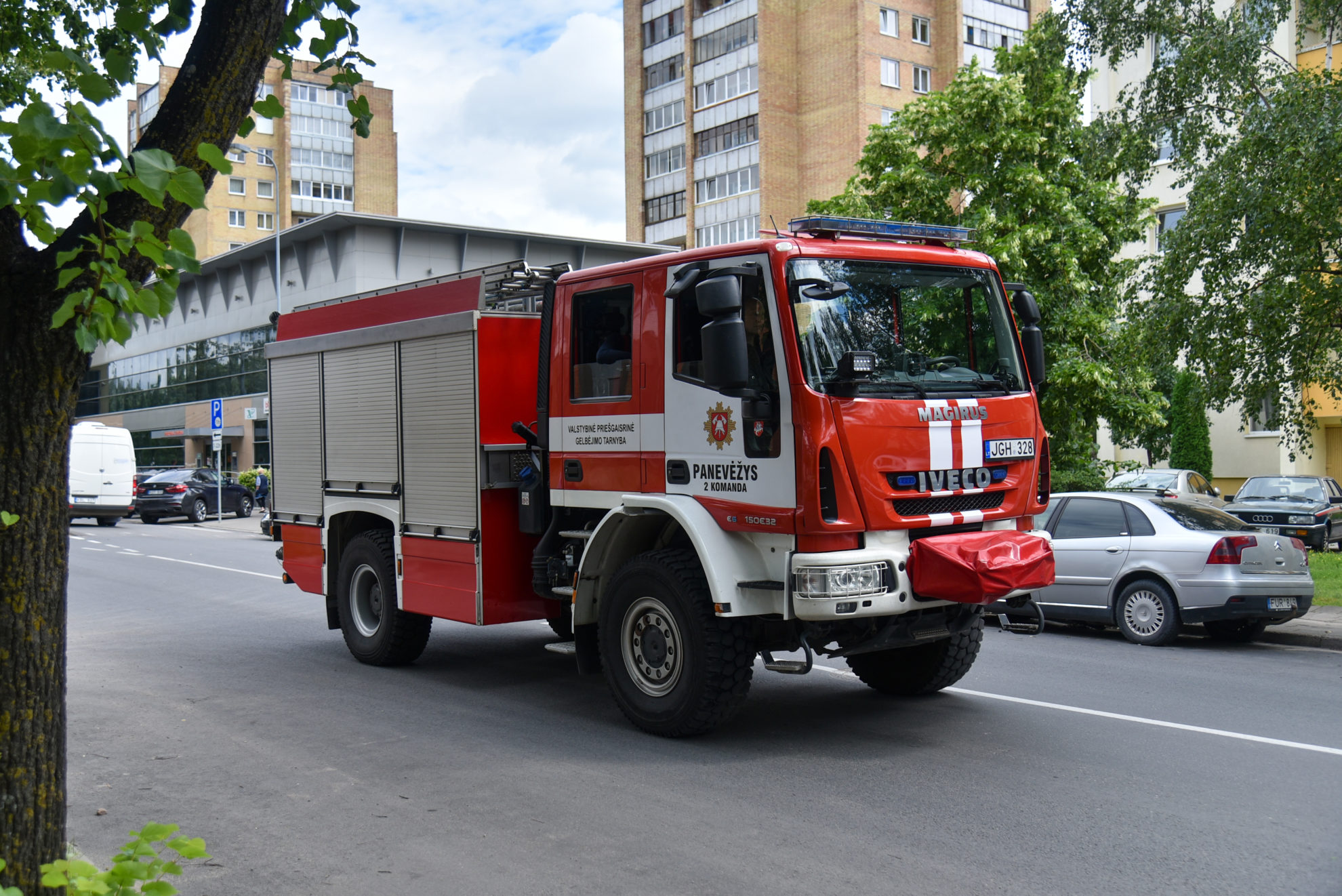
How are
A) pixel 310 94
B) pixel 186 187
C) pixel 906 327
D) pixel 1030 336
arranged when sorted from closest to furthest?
1. pixel 186 187
2. pixel 906 327
3. pixel 1030 336
4. pixel 310 94

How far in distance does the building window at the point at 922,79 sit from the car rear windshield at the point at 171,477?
Answer: 132 feet

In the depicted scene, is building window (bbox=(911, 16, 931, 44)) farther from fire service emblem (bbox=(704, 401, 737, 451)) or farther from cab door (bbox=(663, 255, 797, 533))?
fire service emblem (bbox=(704, 401, 737, 451))

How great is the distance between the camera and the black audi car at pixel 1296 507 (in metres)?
21.5

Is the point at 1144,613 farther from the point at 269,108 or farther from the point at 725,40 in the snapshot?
the point at 725,40

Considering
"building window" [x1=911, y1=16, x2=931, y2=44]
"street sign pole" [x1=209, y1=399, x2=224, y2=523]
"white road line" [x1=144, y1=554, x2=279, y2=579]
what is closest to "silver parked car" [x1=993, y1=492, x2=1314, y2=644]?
"white road line" [x1=144, y1=554, x2=279, y2=579]

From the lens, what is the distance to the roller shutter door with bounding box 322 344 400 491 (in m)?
9.38

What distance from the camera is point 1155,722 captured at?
7.50 m

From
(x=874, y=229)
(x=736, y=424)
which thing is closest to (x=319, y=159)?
(x=874, y=229)

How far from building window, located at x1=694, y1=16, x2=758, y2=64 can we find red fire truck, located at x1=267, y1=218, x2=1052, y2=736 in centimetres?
5469

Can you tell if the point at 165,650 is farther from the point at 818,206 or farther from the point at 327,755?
the point at 818,206

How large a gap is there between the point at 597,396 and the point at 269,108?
Result: 4250mm

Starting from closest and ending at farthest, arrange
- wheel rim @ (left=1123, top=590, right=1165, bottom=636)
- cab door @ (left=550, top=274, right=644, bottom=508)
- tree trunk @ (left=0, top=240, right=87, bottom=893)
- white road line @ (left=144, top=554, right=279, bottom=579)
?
tree trunk @ (left=0, top=240, right=87, bottom=893)
cab door @ (left=550, top=274, right=644, bottom=508)
wheel rim @ (left=1123, top=590, right=1165, bottom=636)
white road line @ (left=144, top=554, right=279, bottom=579)

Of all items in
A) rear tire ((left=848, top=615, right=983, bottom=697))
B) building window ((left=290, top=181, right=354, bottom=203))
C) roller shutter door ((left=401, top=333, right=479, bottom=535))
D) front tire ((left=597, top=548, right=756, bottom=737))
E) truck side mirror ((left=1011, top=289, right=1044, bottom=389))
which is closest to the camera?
front tire ((left=597, top=548, right=756, bottom=737))

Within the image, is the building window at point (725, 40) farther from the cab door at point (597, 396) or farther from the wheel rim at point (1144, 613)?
the cab door at point (597, 396)
